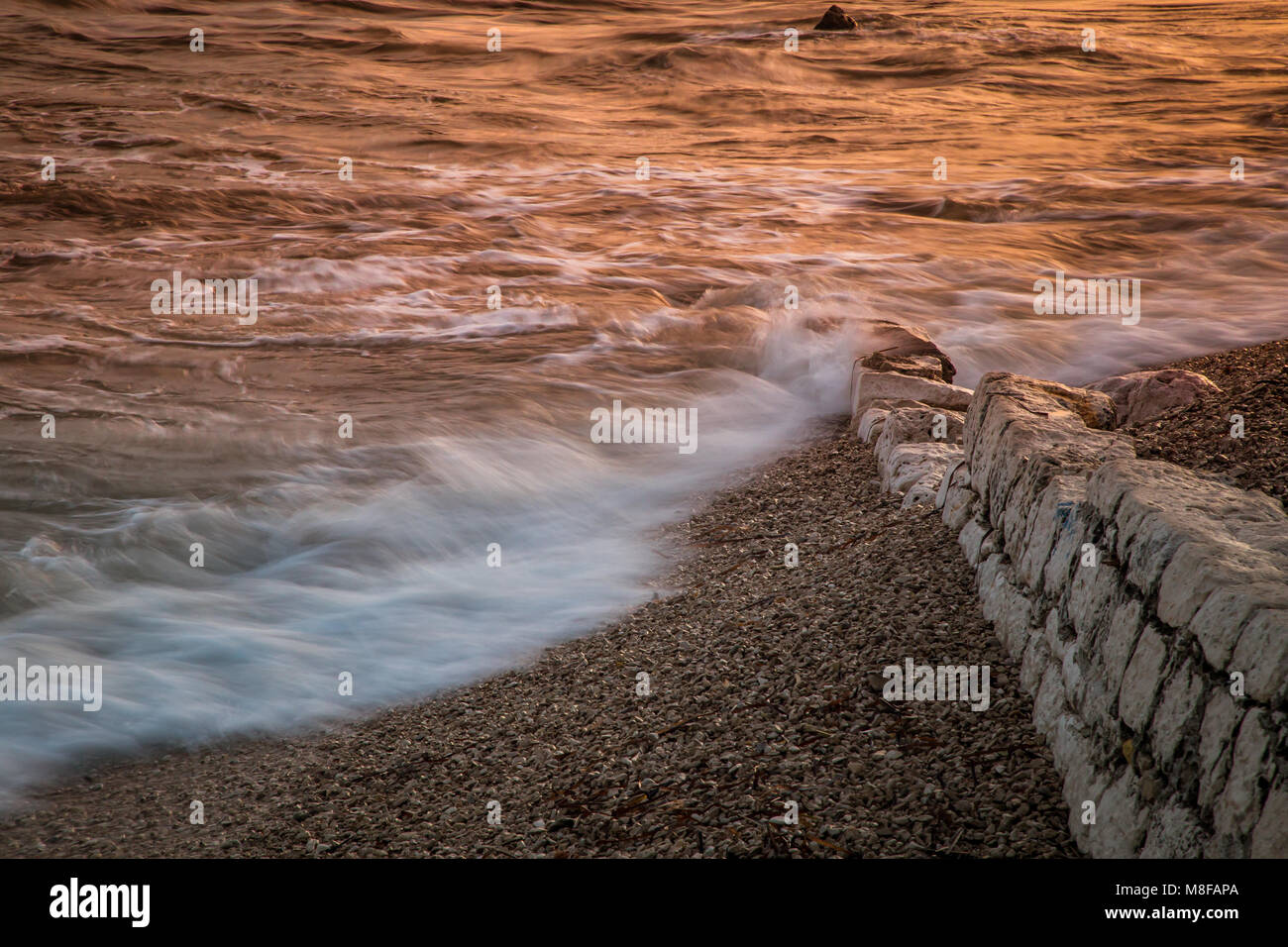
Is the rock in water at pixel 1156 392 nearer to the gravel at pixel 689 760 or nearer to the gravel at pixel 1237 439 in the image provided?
the gravel at pixel 1237 439

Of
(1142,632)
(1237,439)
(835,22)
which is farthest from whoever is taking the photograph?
(835,22)

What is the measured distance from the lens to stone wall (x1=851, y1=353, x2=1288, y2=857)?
4.97 ft

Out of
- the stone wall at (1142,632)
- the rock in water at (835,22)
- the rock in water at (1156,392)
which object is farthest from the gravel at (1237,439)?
the rock in water at (835,22)

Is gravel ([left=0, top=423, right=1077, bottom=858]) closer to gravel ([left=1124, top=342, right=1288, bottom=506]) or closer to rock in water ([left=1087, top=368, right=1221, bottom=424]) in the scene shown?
gravel ([left=1124, top=342, right=1288, bottom=506])

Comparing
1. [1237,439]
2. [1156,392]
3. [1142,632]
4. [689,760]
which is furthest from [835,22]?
[1142,632]

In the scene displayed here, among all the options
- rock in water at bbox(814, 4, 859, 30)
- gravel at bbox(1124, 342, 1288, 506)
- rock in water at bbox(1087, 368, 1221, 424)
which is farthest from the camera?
rock in water at bbox(814, 4, 859, 30)

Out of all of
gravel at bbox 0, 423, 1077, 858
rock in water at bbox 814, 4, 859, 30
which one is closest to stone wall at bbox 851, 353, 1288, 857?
gravel at bbox 0, 423, 1077, 858

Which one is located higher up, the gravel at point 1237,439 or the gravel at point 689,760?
the gravel at point 1237,439

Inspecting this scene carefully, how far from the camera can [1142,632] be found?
180 cm

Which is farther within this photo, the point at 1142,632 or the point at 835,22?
the point at 835,22

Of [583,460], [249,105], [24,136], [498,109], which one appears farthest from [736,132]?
[583,460]

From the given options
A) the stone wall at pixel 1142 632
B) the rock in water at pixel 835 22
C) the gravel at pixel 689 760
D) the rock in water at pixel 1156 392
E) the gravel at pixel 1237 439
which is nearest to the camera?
the stone wall at pixel 1142 632

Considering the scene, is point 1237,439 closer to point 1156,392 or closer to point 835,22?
point 1156,392

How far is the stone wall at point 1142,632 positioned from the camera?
1.51 meters
